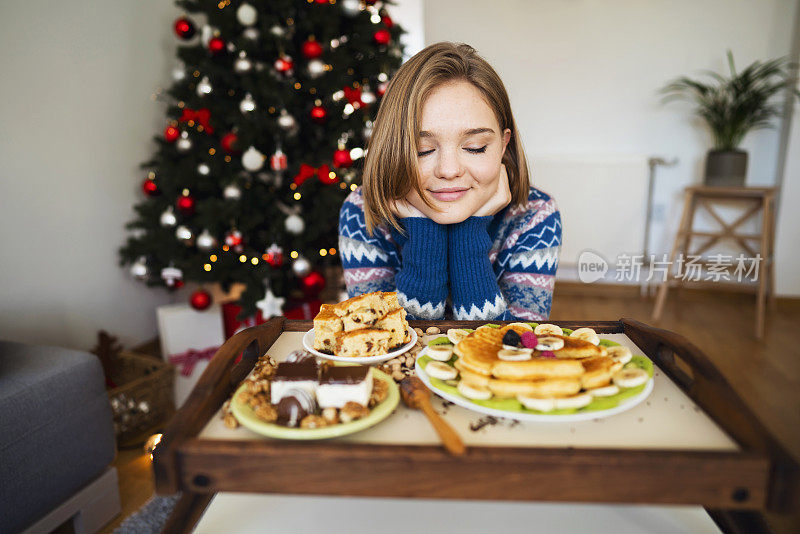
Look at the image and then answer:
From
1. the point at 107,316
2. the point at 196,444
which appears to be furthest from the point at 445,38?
the point at 196,444

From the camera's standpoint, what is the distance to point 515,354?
0.61m

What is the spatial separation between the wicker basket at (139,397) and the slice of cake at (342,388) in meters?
1.26

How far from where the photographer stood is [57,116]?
5.93 feet

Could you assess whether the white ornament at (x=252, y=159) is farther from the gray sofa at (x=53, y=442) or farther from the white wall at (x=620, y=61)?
the white wall at (x=620, y=61)

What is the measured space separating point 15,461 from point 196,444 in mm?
856

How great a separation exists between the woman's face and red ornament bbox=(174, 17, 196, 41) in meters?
1.58

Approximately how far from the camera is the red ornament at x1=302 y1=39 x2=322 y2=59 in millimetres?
1916

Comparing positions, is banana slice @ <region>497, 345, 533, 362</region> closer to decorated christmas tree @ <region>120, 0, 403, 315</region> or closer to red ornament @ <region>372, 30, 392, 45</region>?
decorated christmas tree @ <region>120, 0, 403, 315</region>

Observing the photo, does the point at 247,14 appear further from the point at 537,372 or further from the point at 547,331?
the point at 537,372

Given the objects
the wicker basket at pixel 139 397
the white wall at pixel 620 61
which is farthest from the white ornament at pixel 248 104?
the white wall at pixel 620 61

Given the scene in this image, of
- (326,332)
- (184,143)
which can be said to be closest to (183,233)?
(184,143)

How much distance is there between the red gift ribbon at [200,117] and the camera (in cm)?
192

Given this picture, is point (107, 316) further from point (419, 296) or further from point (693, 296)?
point (693, 296)

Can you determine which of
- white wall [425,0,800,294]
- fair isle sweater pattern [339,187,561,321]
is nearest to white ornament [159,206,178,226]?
fair isle sweater pattern [339,187,561,321]
